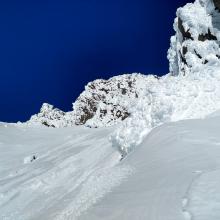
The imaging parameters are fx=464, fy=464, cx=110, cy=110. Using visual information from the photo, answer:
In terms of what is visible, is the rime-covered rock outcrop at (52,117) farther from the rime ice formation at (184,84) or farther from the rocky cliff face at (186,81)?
the rime ice formation at (184,84)

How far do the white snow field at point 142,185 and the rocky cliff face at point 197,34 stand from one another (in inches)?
862

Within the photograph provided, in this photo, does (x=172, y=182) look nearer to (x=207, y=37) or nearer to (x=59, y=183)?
(x=59, y=183)

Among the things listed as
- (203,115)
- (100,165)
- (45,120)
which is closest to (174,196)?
(203,115)

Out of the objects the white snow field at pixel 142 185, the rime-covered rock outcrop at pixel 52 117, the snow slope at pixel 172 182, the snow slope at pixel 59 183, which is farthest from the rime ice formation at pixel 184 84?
the rime-covered rock outcrop at pixel 52 117

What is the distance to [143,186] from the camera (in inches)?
316

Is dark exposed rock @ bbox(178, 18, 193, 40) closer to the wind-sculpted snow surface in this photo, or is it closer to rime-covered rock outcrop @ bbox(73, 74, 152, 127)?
the wind-sculpted snow surface

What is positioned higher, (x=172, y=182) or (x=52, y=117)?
(x=52, y=117)

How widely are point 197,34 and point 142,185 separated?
33137 millimetres

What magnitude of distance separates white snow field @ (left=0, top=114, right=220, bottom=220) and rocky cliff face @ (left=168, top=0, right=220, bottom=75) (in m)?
21.9

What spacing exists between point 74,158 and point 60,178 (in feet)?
10.0

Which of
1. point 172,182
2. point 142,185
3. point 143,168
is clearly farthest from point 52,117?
point 172,182

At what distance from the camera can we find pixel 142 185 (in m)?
8.12

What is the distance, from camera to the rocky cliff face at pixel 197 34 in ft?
122

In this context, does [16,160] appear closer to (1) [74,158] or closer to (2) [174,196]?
(1) [74,158]
